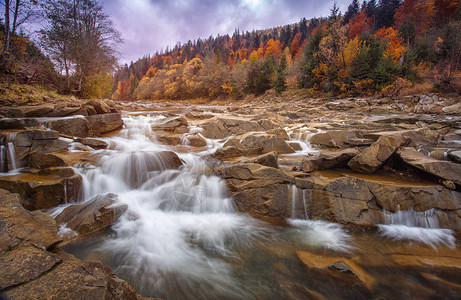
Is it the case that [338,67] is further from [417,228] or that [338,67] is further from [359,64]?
[417,228]

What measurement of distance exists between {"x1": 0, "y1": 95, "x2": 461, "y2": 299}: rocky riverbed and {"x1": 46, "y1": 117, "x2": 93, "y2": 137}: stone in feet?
2.17

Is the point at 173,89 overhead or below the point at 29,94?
overhead

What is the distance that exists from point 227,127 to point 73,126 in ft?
24.3

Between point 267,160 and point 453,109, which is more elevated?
point 453,109

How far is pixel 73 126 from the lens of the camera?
8852 mm

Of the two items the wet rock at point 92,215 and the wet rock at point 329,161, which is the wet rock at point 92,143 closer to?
the wet rock at point 92,215

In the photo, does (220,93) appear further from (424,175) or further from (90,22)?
(424,175)

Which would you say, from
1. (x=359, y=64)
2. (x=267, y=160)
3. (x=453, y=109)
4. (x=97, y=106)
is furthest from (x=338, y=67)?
(x=97, y=106)

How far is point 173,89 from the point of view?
5731 centimetres

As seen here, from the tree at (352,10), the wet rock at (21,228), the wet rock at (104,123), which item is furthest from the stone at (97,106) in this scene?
the tree at (352,10)

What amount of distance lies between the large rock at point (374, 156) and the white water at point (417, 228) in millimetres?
1506

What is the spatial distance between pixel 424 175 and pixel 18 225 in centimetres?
849

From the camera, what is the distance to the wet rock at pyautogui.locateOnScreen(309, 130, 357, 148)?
8.72 m

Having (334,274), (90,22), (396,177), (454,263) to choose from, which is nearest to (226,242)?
(334,274)
